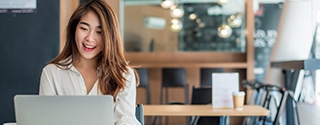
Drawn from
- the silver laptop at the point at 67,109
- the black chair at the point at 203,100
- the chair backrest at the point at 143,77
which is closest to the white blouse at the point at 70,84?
the silver laptop at the point at 67,109

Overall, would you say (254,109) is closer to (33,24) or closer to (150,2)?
(33,24)

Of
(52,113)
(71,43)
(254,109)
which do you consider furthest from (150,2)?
(52,113)

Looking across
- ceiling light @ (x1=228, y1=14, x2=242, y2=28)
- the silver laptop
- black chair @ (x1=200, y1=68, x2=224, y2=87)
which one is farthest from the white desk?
ceiling light @ (x1=228, y1=14, x2=242, y2=28)

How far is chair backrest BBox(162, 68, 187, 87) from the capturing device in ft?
21.7

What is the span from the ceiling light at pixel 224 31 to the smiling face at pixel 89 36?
6.99 m

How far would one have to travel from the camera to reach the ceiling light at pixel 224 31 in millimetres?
8695

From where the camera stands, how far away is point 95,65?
6.57 ft

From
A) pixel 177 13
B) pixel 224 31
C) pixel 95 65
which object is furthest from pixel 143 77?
pixel 95 65

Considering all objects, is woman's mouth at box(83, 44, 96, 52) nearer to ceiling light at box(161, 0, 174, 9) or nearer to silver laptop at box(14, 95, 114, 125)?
silver laptop at box(14, 95, 114, 125)

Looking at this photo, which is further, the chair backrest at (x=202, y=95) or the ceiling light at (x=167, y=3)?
the ceiling light at (x=167, y=3)

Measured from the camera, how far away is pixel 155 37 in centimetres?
861

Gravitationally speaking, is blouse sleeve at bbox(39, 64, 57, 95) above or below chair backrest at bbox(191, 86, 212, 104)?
above

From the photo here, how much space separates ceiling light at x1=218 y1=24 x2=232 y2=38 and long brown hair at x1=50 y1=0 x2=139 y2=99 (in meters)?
6.94

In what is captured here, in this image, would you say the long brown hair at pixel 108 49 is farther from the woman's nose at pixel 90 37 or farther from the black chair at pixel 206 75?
the black chair at pixel 206 75
